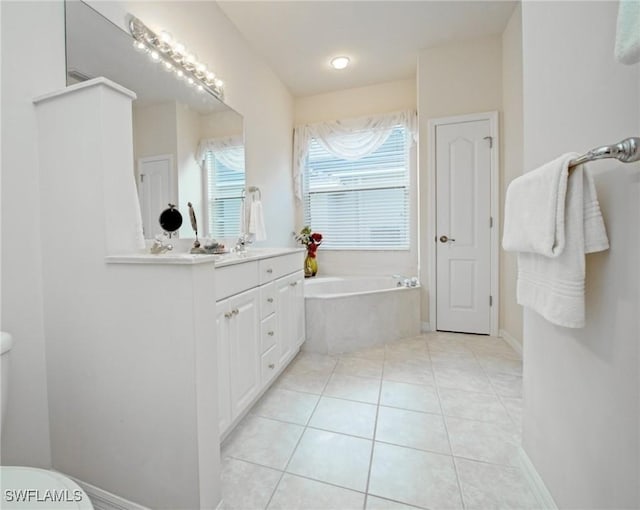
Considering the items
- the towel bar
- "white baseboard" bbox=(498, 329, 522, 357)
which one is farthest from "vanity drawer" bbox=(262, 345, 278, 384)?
"white baseboard" bbox=(498, 329, 522, 357)

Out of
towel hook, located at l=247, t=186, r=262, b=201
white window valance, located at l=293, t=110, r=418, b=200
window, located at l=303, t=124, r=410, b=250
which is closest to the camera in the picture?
towel hook, located at l=247, t=186, r=262, b=201

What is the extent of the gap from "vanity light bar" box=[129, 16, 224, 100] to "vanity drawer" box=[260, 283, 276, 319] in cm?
147

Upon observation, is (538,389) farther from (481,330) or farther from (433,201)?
(433,201)

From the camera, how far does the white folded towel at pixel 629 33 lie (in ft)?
1.54

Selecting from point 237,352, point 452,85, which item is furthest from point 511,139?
point 237,352

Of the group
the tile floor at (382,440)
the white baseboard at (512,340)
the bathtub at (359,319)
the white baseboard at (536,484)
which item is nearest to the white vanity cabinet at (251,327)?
the tile floor at (382,440)

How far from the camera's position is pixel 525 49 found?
118 cm

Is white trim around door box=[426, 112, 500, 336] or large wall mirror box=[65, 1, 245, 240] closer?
large wall mirror box=[65, 1, 245, 240]

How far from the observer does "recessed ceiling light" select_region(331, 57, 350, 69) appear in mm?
3020

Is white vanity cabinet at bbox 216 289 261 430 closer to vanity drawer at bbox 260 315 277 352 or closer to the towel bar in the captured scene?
vanity drawer at bbox 260 315 277 352

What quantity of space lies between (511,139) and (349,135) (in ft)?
5.60

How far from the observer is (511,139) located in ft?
8.55

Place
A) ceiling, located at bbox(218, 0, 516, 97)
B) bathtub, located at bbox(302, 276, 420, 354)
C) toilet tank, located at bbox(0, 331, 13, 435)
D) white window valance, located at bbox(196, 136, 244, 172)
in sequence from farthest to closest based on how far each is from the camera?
1. bathtub, located at bbox(302, 276, 420, 354)
2. ceiling, located at bbox(218, 0, 516, 97)
3. white window valance, located at bbox(196, 136, 244, 172)
4. toilet tank, located at bbox(0, 331, 13, 435)

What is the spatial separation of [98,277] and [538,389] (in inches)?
67.1
